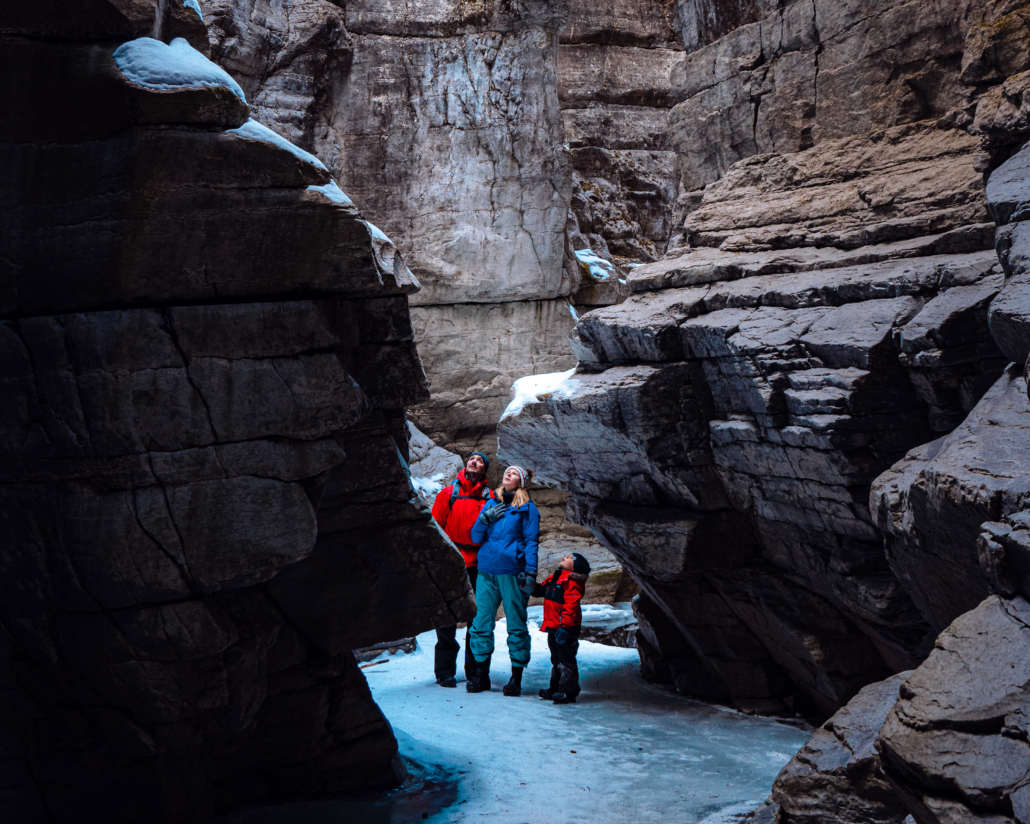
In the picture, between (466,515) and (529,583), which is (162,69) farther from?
(529,583)

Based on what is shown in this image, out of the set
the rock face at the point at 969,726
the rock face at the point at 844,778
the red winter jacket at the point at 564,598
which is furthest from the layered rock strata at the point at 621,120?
the rock face at the point at 969,726

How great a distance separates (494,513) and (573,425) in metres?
1.12

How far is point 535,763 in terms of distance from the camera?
232 inches

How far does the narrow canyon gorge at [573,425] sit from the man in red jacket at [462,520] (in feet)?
1.88

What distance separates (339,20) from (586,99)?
549 centimetres

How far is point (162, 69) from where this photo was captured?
159 inches

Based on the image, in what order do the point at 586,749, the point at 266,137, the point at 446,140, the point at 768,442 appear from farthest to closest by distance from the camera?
the point at 446,140 → the point at 768,442 → the point at 586,749 → the point at 266,137

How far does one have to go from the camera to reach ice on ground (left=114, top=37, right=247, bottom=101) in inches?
157

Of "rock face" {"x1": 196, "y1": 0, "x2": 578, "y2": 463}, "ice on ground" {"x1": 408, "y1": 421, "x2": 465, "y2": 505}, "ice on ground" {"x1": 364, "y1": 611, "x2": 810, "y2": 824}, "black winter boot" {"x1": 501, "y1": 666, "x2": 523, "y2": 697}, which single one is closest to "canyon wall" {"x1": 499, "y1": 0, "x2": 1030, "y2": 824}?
"ice on ground" {"x1": 364, "y1": 611, "x2": 810, "y2": 824}

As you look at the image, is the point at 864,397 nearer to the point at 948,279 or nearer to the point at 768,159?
the point at 948,279

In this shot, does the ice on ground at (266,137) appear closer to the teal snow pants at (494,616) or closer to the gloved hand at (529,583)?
the gloved hand at (529,583)

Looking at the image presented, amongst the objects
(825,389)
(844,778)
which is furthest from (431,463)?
(844,778)

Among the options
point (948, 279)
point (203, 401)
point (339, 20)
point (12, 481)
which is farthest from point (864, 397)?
point (339, 20)

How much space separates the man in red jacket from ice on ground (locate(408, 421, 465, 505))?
5.07 meters
